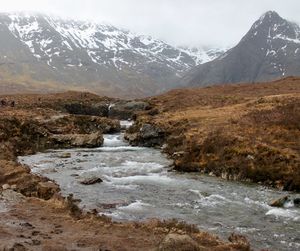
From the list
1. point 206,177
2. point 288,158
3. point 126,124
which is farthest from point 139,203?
point 126,124

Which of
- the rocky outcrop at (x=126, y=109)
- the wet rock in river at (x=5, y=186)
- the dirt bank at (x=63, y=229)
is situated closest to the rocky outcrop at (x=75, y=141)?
the dirt bank at (x=63, y=229)

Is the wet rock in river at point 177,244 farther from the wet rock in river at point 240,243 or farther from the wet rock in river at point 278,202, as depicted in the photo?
the wet rock in river at point 278,202

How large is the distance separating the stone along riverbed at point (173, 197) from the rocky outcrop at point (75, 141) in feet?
33.8

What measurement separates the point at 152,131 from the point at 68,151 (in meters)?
12.4

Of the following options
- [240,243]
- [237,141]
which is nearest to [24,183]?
[240,243]

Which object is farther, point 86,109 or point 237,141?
point 86,109

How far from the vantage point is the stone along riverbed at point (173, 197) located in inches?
1021

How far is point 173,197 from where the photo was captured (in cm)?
3328

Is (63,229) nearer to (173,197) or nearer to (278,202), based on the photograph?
(173,197)

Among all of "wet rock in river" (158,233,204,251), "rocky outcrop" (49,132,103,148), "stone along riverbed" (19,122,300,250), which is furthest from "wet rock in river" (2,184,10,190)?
"rocky outcrop" (49,132,103,148)

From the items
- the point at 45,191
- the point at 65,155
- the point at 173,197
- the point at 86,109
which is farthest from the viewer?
the point at 86,109

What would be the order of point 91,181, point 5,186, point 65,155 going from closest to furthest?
point 5,186 → point 91,181 → point 65,155

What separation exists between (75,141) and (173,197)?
103ft

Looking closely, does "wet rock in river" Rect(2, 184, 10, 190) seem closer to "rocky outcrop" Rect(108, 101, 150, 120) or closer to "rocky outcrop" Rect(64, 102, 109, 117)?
"rocky outcrop" Rect(108, 101, 150, 120)
